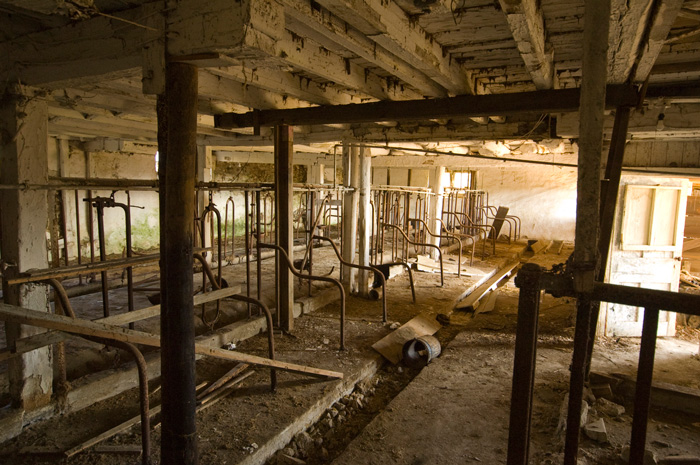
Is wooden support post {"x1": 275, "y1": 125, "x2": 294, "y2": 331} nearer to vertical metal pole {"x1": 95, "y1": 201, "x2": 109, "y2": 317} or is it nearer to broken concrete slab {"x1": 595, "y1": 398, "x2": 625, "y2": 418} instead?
vertical metal pole {"x1": 95, "y1": 201, "x2": 109, "y2": 317}

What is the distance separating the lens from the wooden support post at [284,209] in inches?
186

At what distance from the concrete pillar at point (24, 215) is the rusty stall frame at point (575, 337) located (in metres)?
2.94

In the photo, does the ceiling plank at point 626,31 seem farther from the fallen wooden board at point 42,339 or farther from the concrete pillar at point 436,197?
the concrete pillar at point 436,197

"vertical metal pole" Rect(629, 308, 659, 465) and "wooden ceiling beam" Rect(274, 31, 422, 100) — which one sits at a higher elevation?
"wooden ceiling beam" Rect(274, 31, 422, 100)

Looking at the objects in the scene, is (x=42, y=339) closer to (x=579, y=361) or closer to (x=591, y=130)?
(x=579, y=361)

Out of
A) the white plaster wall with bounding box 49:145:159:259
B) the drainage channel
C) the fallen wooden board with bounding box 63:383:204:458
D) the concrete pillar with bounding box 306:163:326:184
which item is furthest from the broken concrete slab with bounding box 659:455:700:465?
the concrete pillar with bounding box 306:163:326:184

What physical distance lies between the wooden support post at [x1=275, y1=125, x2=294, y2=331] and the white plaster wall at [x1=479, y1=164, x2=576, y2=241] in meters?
9.96

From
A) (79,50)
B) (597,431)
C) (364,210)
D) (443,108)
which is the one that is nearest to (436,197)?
(364,210)

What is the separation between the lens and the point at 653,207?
18.9ft

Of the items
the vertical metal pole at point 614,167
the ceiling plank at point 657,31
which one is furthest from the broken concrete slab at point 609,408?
the ceiling plank at point 657,31

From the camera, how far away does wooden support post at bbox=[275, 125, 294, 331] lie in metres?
4.73

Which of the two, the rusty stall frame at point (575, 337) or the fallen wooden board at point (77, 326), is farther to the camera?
the fallen wooden board at point (77, 326)

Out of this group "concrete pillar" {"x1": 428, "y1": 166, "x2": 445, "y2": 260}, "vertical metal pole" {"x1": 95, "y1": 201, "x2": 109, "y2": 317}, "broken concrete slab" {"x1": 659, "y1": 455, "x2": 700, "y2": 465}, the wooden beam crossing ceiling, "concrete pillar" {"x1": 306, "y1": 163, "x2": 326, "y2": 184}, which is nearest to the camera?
"broken concrete slab" {"x1": 659, "y1": 455, "x2": 700, "y2": 465}

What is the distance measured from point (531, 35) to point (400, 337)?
3537 mm
